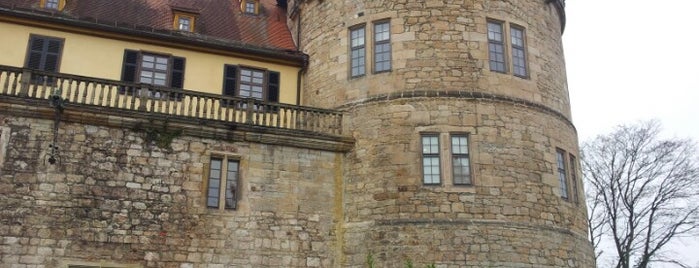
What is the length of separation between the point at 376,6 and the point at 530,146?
19.7 ft

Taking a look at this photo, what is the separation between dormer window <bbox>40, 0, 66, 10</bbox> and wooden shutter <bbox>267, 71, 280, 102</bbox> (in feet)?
20.8

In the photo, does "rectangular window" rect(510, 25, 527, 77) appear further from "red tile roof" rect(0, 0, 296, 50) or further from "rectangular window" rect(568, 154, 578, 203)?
"red tile roof" rect(0, 0, 296, 50)

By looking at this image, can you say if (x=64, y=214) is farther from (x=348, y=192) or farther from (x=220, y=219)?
(x=348, y=192)

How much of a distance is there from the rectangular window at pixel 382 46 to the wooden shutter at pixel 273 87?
3.31 meters

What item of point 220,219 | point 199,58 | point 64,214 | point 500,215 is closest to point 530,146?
point 500,215

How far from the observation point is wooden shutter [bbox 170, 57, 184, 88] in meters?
19.0

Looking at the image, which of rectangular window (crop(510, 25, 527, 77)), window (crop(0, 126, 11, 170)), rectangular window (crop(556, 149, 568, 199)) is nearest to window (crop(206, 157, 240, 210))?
window (crop(0, 126, 11, 170))

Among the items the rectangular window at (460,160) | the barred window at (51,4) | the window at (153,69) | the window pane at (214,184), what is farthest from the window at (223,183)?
the barred window at (51,4)

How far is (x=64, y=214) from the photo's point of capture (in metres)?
15.4

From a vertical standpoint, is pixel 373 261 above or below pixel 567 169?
below

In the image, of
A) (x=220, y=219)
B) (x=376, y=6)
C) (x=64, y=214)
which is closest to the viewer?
(x=64, y=214)

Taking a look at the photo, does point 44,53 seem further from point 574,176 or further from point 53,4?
point 574,176

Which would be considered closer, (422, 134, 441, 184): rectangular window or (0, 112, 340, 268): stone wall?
(0, 112, 340, 268): stone wall

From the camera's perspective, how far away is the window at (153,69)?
61.2ft
